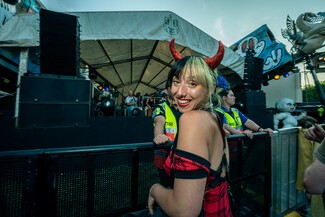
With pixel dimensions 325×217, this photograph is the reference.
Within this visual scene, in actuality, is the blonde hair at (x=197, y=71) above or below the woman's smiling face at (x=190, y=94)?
above

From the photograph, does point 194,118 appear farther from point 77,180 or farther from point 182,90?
point 77,180

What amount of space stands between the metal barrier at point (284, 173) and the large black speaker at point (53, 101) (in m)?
3.78

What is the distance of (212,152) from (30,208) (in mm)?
1094

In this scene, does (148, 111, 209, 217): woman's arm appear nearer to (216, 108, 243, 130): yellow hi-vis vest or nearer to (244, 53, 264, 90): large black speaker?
(216, 108, 243, 130): yellow hi-vis vest

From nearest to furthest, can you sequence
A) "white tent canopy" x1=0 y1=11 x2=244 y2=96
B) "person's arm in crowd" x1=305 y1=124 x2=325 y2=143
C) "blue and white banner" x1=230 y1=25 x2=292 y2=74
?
"person's arm in crowd" x1=305 y1=124 x2=325 y2=143
"white tent canopy" x1=0 y1=11 x2=244 y2=96
"blue and white banner" x1=230 y1=25 x2=292 y2=74

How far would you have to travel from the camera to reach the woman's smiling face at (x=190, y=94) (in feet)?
3.45

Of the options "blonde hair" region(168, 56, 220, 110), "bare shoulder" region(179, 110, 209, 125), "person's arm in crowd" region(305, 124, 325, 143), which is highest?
"blonde hair" region(168, 56, 220, 110)

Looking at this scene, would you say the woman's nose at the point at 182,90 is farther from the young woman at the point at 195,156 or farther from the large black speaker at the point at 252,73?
the large black speaker at the point at 252,73

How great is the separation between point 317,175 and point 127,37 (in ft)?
21.3

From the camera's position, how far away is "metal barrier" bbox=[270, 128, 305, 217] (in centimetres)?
282

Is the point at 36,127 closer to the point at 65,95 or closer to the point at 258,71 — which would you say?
the point at 65,95

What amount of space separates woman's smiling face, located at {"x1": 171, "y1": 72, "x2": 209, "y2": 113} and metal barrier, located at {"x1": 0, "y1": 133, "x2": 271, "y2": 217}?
24.3 inches

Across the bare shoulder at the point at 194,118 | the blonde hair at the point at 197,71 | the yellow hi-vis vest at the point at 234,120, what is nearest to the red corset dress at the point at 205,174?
the bare shoulder at the point at 194,118

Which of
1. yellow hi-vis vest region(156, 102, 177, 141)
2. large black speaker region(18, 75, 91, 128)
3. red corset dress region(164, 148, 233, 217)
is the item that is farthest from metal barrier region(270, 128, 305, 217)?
large black speaker region(18, 75, 91, 128)
